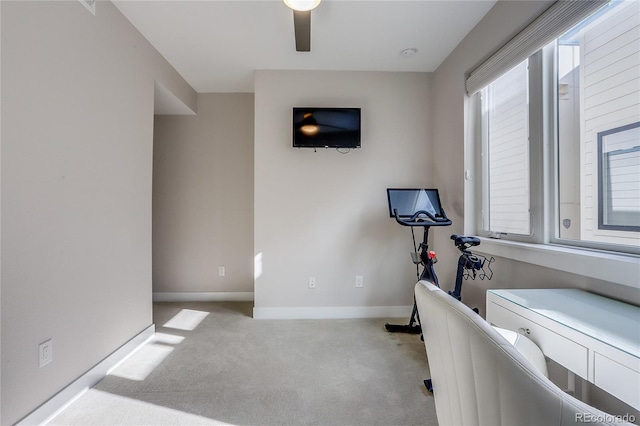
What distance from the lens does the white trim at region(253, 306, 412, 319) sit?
2939 millimetres

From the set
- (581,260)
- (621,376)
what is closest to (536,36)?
(581,260)

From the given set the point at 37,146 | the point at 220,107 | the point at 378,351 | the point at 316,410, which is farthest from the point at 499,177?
the point at 220,107

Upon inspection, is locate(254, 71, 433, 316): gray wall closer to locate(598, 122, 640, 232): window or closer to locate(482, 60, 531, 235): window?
locate(482, 60, 531, 235): window

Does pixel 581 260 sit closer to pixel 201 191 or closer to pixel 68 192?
pixel 68 192

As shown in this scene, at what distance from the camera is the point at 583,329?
92cm

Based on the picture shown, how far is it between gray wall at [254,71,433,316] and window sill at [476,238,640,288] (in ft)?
4.39

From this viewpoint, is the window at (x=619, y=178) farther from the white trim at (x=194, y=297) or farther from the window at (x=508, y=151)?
the white trim at (x=194, y=297)

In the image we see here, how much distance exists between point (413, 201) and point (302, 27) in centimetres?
175

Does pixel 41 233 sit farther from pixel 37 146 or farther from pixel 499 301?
pixel 499 301

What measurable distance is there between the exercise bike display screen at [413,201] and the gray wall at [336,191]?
0.36m

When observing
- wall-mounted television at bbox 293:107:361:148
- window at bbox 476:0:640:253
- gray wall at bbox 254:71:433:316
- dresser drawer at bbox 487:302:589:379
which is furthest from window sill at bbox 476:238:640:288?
wall-mounted television at bbox 293:107:361:148

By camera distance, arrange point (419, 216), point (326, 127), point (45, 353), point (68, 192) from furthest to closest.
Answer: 1. point (326, 127)
2. point (419, 216)
3. point (68, 192)
4. point (45, 353)

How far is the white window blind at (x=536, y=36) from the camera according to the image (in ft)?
4.60

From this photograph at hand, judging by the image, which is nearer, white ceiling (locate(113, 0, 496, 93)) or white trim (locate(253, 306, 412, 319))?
white ceiling (locate(113, 0, 496, 93))
